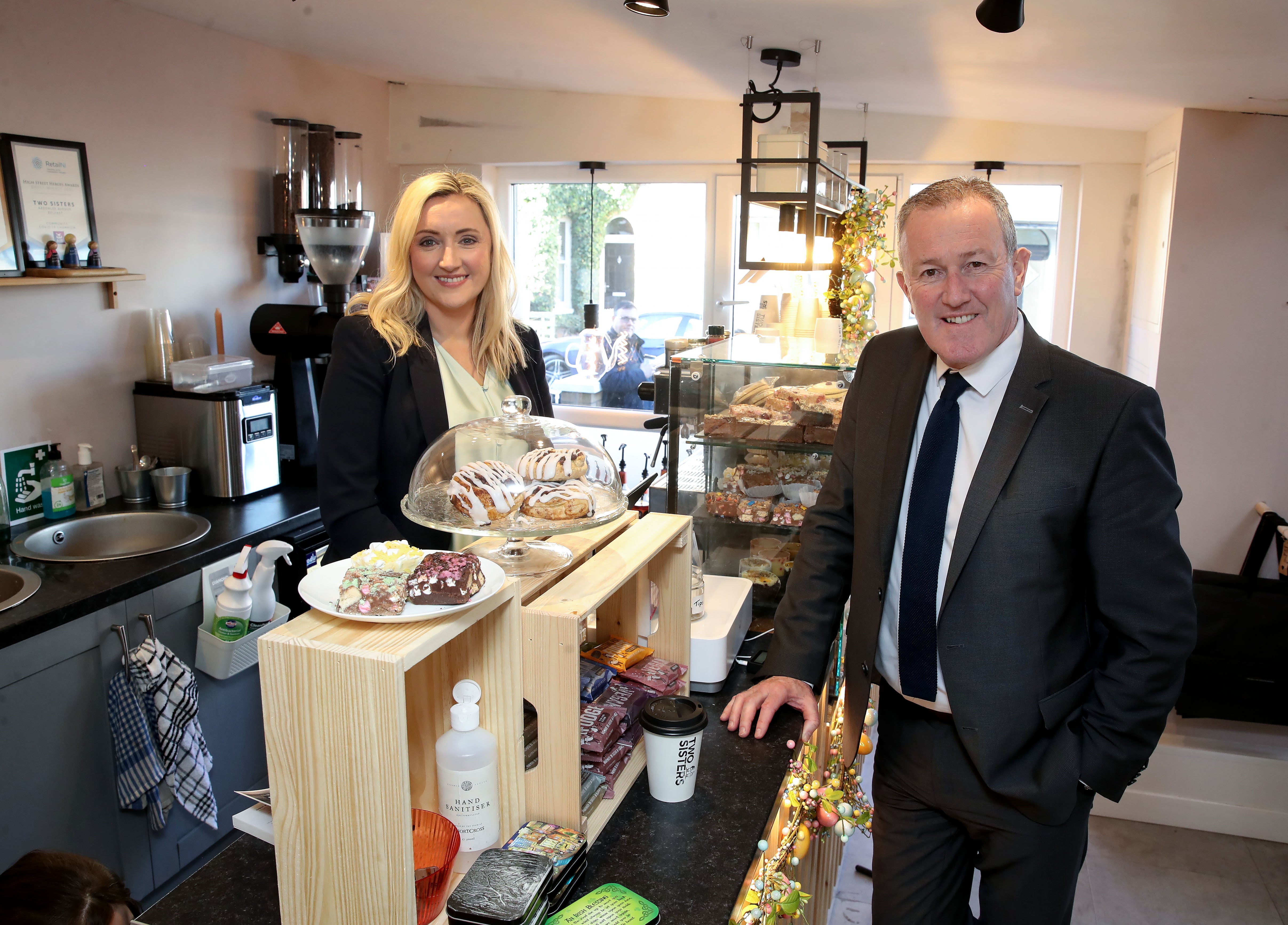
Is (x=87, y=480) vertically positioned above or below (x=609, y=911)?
above

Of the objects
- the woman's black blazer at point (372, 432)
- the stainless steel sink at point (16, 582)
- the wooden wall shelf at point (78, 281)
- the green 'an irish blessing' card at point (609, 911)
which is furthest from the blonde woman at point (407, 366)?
the wooden wall shelf at point (78, 281)

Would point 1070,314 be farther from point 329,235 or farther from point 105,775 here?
point 105,775

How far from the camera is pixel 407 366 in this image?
185 centimetres

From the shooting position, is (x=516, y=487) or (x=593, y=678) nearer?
(x=516, y=487)

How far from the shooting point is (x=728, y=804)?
1.41m

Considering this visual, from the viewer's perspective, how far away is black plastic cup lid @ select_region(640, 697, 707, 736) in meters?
1.36

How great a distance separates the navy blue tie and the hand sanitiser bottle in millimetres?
703

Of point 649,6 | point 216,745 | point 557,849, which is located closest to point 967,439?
point 557,849

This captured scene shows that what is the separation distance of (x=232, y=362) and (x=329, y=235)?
63cm

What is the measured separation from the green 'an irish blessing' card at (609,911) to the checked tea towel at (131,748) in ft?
5.78

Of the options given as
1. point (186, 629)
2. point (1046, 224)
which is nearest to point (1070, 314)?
point (1046, 224)

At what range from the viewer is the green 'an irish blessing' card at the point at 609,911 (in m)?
1.11

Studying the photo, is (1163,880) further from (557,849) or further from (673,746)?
(557,849)

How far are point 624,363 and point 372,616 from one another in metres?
3.91
